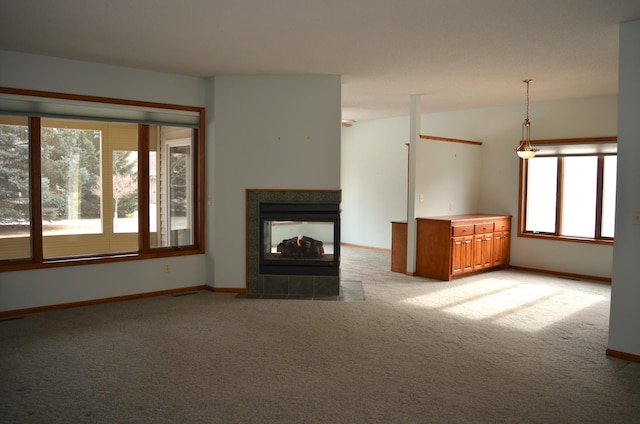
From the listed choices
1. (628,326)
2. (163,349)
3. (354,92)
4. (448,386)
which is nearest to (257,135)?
(354,92)

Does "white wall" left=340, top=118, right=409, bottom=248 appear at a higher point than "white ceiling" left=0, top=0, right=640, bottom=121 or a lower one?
lower

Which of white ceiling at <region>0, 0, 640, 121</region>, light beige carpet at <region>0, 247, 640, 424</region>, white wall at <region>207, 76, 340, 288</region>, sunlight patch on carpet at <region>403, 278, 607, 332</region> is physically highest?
white ceiling at <region>0, 0, 640, 121</region>

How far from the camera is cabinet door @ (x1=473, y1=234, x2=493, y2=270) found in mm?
7410

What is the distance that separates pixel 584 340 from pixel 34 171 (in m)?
5.59

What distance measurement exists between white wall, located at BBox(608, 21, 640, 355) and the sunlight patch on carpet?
3.02 feet

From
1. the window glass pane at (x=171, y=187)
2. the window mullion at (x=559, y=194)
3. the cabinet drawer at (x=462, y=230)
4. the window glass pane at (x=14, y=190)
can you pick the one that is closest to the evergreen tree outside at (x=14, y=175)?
the window glass pane at (x=14, y=190)

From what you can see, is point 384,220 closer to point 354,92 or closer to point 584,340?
point 354,92

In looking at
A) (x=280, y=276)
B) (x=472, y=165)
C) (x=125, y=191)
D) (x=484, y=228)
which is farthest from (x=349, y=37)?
(x=472, y=165)

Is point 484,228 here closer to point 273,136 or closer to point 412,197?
point 412,197

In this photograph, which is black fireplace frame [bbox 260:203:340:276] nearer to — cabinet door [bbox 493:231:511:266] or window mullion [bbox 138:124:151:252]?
window mullion [bbox 138:124:151:252]

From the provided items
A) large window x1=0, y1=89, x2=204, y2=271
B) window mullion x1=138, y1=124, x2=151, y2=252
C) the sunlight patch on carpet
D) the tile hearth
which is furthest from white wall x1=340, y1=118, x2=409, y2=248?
window mullion x1=138, y1=124, x2=151, y2=252

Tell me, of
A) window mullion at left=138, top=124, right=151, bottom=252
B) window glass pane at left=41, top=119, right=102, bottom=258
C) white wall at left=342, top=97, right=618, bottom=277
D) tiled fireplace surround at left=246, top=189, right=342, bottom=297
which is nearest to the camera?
window glass pane at left=41, top=119, right=102, bottom=258

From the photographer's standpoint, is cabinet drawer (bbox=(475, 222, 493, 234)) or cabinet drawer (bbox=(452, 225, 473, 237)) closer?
cabinet drawer (bbox=(452, 225, 473, 237))

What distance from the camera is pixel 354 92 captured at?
700 centimetres
